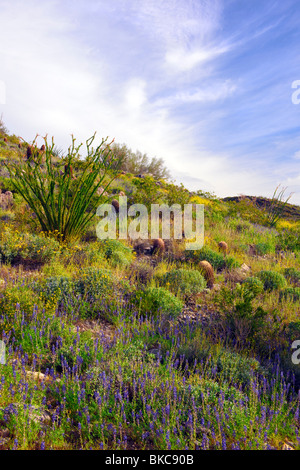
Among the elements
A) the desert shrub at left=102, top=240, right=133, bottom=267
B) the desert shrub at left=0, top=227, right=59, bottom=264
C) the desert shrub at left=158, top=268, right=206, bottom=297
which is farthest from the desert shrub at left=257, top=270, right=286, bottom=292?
the desert shrub at left=0, top=227, right=59, bottom=264

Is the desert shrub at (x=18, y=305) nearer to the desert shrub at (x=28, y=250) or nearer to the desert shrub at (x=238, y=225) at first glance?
the desert shrub at (x=28, y=250)

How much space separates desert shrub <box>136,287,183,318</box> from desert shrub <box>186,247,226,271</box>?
249cm

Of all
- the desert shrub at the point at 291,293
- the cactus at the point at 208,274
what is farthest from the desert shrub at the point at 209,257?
the desert shrub at the point at 291,293

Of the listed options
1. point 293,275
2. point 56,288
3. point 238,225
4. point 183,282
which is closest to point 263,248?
point 293,275

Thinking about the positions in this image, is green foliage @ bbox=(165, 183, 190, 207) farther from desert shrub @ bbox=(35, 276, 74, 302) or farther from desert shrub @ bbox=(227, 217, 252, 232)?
desert shrub @ bbox=(35, 276, 74, 302)

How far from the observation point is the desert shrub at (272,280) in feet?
Result: 20.7

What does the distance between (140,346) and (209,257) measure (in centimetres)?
406

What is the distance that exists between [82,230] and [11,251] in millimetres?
1793

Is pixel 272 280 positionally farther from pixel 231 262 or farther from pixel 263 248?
pixel 263 248

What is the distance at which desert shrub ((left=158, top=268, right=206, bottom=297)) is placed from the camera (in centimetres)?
554

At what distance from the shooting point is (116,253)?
6.40 meters
